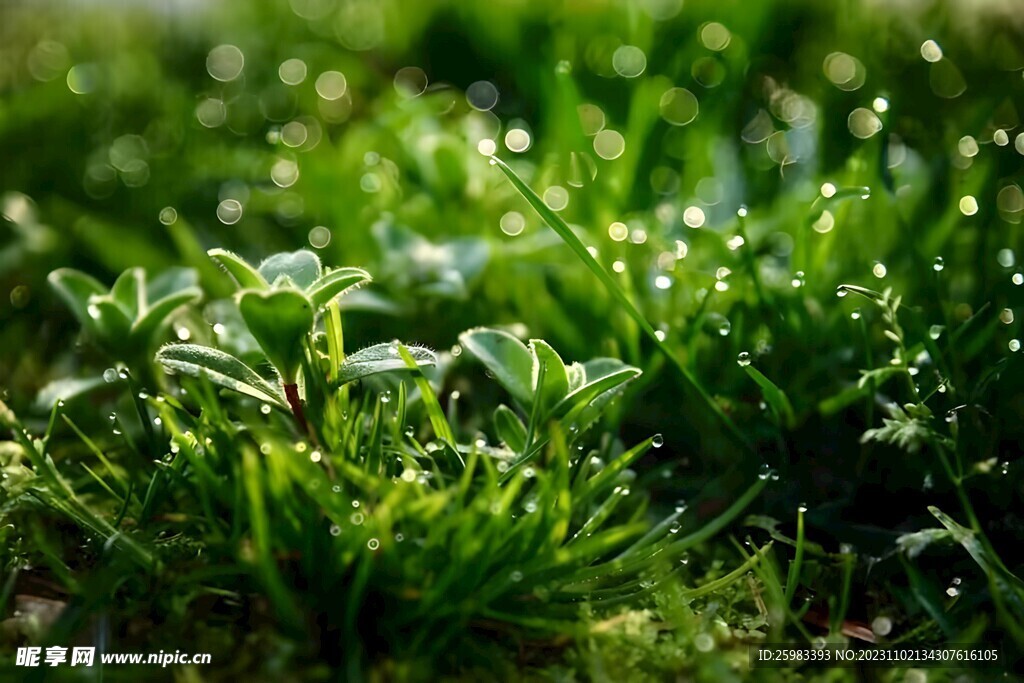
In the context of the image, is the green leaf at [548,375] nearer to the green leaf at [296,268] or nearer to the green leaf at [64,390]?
the green leaf at [296,268]

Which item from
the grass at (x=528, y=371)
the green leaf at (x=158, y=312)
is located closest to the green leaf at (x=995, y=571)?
the grass at (x=528, y=371)

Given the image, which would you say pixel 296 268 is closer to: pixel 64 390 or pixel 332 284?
pixel 332 284

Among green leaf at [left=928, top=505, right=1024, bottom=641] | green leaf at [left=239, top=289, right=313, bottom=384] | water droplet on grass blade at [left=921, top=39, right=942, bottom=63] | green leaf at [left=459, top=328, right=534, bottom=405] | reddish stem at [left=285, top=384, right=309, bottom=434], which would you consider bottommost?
green leaf at [left=928, top=505, right=1024, bottom=641]

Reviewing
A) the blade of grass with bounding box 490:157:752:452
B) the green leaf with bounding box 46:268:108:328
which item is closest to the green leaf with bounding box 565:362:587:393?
the blade of grass with bounding box 490:157:752:452

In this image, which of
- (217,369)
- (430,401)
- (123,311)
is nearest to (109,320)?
(123,311)

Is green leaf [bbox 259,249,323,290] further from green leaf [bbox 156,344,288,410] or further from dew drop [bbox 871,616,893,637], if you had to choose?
dew drop [bbox 871,616,893,637]

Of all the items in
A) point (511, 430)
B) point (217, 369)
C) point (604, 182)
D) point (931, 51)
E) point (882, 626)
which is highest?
point (931, 51)
